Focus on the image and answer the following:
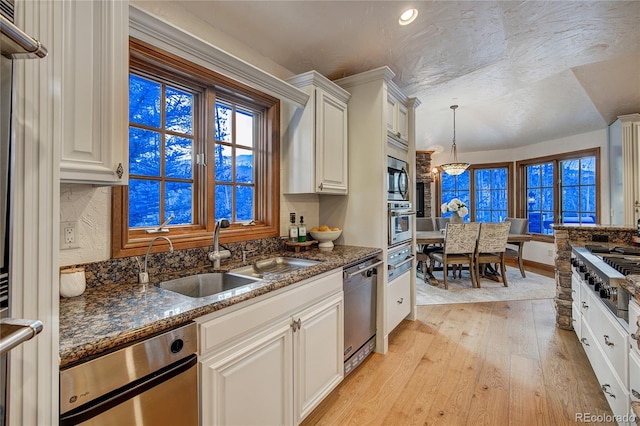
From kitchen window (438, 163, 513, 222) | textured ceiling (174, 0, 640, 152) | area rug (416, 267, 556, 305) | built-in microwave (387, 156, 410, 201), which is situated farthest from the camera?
kitchen window (438, 163, 513, 222)

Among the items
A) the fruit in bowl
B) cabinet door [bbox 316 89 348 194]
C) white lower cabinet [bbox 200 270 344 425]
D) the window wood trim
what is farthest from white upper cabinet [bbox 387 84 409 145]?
the window wood trim

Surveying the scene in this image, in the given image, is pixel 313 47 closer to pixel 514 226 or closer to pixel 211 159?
pixel 211 159

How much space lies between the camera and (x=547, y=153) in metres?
5.66

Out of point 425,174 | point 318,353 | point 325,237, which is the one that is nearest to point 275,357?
point 318,353

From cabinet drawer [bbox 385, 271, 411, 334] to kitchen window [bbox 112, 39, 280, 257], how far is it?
1211 mm

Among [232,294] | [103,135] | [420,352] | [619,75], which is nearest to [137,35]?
[103,135]

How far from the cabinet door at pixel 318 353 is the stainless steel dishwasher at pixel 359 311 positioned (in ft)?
0.39

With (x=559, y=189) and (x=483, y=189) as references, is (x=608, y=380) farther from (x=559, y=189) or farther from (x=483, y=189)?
(x=483, y=189)

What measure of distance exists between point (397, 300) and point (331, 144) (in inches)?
61.8

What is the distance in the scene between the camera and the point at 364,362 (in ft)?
7.95

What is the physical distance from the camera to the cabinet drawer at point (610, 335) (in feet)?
4.92

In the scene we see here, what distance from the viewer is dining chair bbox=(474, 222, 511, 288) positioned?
430 cm

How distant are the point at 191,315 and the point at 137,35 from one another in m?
1.28

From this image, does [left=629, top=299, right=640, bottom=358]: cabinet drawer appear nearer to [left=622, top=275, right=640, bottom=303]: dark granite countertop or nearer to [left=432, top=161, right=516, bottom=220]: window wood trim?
[left=622, top=275, right=640, bottom=303]: dark granite countertop
